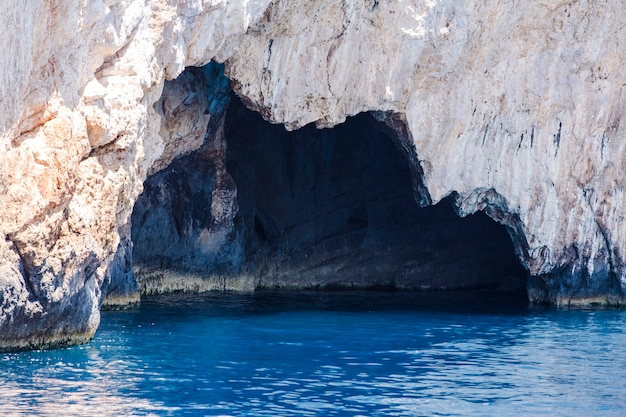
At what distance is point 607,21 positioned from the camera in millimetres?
19969

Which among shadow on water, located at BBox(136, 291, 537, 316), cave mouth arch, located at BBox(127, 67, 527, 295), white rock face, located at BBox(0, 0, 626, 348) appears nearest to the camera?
white rock face, located at BBox(0, 0, 626, 348)

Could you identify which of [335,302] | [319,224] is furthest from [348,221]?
[335,302]

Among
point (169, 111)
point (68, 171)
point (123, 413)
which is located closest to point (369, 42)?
point (169, 111)

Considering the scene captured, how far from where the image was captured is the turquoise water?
36.2 feet

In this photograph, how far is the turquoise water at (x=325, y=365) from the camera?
11.0m

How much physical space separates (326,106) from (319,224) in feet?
22.1

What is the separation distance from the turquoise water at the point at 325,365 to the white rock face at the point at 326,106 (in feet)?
4.73

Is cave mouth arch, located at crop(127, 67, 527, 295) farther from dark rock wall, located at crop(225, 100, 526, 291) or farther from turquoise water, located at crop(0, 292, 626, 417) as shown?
turquoise water, located at crop(0, 292, 626, 417)

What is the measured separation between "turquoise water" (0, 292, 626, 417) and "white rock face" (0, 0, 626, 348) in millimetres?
1443

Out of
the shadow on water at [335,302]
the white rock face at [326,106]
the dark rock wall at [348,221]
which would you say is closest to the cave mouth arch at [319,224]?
the dark rock wall at [348,221]

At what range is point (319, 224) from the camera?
24.6m

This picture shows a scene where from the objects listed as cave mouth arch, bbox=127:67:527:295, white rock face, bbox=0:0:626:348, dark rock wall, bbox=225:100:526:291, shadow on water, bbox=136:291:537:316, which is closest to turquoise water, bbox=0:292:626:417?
shadow on water, bbox=136:291:537:316

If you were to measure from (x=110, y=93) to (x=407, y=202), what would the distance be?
12.2 meters

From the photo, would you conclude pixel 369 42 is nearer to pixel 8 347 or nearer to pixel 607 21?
pixel 607 21
